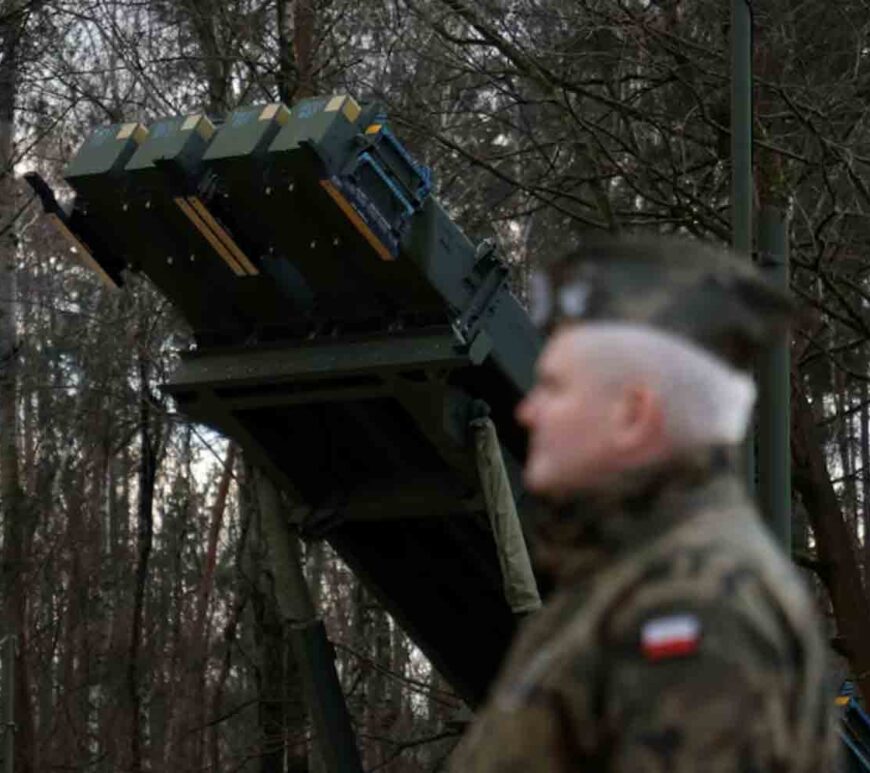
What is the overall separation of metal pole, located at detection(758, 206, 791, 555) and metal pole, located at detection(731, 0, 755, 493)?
0.36 feet

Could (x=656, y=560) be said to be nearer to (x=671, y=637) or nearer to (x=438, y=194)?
(x=671, y=637)

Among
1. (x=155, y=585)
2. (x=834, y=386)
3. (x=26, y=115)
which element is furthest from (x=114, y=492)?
(x=834, y=386)

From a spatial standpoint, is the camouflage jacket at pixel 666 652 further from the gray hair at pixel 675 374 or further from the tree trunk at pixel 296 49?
the tree trunk at pixel 296 49

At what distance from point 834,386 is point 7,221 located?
29.4 feet

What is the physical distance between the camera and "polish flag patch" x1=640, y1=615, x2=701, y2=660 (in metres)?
2.35

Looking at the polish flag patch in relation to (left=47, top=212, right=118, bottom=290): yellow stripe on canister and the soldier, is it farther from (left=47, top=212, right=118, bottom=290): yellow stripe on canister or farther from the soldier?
(left=47, top=212, right=118, bottom=290): yellow stripe on canister

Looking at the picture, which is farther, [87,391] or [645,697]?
[87,391]

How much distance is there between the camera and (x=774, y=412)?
36.9 feet

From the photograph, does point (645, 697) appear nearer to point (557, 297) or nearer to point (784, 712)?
point (784, 712)

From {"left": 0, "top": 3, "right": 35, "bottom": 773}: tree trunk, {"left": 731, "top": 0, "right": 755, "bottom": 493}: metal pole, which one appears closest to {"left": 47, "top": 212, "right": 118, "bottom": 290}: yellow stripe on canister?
{"left": 731, "top": 0, "right": 755, "bottom": 493}: metal pole

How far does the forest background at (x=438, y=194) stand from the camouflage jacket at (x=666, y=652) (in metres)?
10.5

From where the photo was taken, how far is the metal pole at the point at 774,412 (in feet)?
36.7

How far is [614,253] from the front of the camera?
2.64 meters

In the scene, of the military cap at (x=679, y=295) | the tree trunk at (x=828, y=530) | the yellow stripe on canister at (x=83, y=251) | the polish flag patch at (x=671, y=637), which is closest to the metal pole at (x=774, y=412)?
the yellow stripe on canister at (x=83, y=251)
